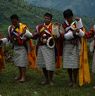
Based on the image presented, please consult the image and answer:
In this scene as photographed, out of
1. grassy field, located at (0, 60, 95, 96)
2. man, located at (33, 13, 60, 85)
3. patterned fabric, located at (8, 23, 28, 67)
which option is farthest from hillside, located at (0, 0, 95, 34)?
man, located at (33, 13, 60, 85)

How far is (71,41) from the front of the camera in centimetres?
1116

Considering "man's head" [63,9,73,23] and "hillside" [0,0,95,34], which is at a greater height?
"hillside" [0,0,95,34]

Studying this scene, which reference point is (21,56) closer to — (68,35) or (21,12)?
(68,35)

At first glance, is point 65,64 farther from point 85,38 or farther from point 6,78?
point 6,78

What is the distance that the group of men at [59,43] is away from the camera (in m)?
11.1

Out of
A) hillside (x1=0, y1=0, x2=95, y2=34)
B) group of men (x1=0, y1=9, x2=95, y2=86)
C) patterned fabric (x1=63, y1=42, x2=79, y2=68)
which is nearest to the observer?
group of men (x1=0, y1=9, x2=95, y2=86)

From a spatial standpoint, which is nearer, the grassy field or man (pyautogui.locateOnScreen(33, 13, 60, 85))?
the grassy field

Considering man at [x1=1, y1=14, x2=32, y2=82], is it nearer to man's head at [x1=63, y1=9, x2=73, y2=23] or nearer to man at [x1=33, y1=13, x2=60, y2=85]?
man at [x1=33, y1=13, x2=60, y2=85]

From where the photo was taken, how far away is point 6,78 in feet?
42.5

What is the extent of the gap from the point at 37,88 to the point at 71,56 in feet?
4.46

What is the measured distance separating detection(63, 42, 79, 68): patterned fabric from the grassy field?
0.67m

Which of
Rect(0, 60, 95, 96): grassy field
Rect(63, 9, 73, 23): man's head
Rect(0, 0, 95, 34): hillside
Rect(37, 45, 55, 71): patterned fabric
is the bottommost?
Rect(0, 60, 95, 96): grassy field

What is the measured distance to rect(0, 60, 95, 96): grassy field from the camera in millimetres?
10352

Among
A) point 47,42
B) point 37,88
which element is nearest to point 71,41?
point 47,42
